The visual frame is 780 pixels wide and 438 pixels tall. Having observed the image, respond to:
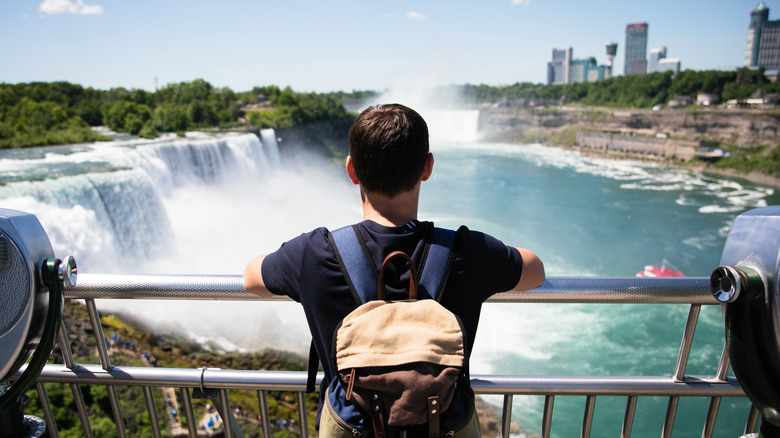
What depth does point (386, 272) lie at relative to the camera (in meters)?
1.19

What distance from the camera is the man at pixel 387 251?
1.18 meters

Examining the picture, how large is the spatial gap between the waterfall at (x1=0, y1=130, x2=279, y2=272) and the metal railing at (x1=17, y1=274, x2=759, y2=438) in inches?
504

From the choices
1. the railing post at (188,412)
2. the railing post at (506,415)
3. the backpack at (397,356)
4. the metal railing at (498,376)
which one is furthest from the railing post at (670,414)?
the railing post at (188,412)

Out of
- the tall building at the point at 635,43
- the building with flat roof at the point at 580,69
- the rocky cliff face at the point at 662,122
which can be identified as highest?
the tall building at the point at 635,43

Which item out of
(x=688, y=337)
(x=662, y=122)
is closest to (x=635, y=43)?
(x=662, y=122)

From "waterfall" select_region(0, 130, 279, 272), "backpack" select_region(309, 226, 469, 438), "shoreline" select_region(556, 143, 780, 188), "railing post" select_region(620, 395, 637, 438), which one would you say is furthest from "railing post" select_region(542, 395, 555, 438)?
"shoreline" select_region(556, 143, 780, 188)

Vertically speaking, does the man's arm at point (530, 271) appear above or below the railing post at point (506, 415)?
above

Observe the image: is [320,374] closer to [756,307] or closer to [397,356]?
[397,356]

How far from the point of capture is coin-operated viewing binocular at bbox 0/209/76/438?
4.32 feet

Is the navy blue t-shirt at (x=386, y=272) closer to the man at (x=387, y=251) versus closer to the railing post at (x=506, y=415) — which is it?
the man at (x=387, y=251)

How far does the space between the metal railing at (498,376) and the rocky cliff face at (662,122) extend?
70126 mm

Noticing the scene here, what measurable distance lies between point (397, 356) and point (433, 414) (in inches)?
5.9

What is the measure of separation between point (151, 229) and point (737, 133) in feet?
218

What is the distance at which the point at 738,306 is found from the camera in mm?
1209
